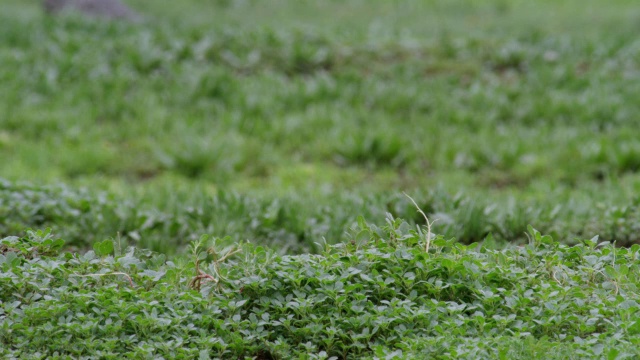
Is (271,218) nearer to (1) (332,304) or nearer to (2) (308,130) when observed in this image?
(1) (332,304)

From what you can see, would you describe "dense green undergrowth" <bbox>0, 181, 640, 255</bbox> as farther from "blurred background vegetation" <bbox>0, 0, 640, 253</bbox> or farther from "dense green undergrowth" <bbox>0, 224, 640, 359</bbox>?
"dense green undergrowth" <bbox>0, 224, 640, 359</bbox>

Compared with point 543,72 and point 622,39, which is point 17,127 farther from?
point 622,39

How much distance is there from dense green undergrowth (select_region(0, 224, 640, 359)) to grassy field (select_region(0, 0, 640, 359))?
0.05 ft

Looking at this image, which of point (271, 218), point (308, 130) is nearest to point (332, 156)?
point (308, 130)

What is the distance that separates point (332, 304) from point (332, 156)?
5.06 m

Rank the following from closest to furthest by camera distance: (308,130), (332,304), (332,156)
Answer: (332,304), (332,156), (308,130)

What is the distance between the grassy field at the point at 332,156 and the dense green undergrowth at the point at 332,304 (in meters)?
0.01

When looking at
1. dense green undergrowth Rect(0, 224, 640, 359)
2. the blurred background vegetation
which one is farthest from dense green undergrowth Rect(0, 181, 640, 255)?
dense green undergrowth Rect(0, 224, 640, 359)

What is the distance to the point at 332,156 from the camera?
834 centimetres

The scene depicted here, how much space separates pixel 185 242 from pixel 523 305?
2.75 metres

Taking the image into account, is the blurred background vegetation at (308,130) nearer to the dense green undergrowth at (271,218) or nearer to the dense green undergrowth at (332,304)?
the dense green undergrowth at (271,218)

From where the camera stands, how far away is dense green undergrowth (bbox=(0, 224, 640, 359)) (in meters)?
3.06

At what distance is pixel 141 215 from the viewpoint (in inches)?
219

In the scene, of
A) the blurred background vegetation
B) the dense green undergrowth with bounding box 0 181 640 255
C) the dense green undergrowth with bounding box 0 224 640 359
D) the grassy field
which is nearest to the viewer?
the dense green undergrowth with bounding box 0 224 640 359
